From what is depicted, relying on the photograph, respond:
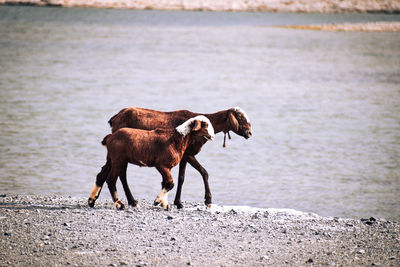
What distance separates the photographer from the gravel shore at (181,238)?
933 cm

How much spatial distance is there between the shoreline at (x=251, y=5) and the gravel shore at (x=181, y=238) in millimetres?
74809

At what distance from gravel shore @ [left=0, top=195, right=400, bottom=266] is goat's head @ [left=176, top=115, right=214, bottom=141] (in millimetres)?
1324

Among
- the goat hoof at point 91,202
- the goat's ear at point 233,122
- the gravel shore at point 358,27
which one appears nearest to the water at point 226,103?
the gravel shore at point 358,27

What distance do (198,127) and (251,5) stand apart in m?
79.0

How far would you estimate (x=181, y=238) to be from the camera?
10.1 m

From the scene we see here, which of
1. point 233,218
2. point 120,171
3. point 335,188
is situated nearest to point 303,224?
point 233,218

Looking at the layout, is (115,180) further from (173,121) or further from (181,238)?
(181,238)

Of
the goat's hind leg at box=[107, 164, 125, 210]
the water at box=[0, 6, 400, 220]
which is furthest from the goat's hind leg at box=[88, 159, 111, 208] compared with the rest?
the water at box=[0, 6, 400, 220]

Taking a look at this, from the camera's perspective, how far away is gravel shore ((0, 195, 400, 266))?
9328mm

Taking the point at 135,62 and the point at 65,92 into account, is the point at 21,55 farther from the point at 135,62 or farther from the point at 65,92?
the point at 65,92

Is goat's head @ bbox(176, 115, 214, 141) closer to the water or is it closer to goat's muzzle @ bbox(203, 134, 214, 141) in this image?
goat's muzzle @ bbox(203, 134, 214, 141)

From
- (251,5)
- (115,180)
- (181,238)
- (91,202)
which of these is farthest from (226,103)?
(251,5)

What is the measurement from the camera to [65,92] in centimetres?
3303

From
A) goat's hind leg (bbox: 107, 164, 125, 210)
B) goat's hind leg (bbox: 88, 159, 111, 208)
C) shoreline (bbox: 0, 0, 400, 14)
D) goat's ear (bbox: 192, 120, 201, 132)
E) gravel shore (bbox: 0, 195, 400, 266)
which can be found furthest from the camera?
shoreline (bbox: 0, 0, 400, 14)
